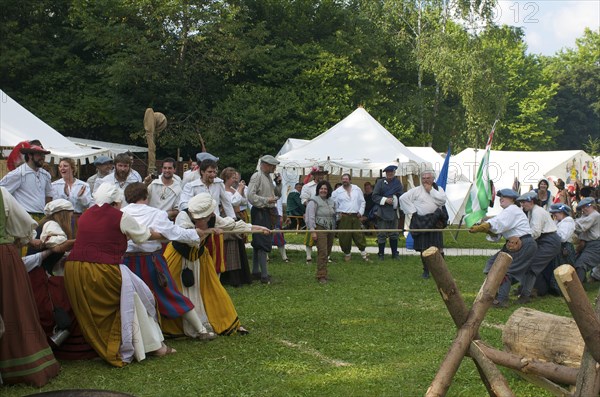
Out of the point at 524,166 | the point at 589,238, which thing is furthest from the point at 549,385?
the point at 524,166

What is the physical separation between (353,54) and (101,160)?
25.2 metres

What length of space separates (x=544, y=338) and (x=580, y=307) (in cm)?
249

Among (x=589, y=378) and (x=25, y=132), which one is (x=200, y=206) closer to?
(x=589, y=378)

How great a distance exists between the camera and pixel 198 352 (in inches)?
272

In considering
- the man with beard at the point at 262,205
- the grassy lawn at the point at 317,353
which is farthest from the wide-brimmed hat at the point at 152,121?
the grassy lawn at the point at 317,353

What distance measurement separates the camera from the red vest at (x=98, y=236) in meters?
6.42

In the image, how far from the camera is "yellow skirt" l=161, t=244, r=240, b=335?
7.46 meters

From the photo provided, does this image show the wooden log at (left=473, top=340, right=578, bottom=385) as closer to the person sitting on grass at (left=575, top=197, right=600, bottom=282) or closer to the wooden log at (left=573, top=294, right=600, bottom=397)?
the wooden log at (left=573, top=294, right=600, bottom=397)

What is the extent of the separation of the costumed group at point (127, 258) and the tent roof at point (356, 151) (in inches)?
335

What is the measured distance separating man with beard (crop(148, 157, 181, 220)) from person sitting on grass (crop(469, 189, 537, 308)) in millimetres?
4101

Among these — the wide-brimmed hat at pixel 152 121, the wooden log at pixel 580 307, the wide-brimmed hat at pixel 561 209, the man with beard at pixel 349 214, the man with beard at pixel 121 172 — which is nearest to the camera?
the wooden log at pixel 580 307

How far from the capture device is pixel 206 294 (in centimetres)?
757

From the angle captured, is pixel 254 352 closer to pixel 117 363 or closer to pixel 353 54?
pixel 117 363

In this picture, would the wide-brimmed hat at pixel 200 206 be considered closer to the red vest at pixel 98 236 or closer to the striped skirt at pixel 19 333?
the red vest at pixel 98 236
